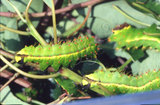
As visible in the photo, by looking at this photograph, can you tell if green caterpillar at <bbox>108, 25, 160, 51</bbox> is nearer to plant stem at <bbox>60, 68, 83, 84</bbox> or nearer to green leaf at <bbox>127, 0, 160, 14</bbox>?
green leaf at <bbox>127, 0, 160, 14</bbox>

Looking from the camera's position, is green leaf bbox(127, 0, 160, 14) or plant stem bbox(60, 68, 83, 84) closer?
plant stem bbox(60, 68, 83, 84)

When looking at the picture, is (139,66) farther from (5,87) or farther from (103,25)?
(5,87)

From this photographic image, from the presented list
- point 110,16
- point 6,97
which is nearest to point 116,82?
point 110,16

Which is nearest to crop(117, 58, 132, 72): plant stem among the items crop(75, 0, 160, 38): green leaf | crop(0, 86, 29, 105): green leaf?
crop(75, 0, 160, 38): green leaf

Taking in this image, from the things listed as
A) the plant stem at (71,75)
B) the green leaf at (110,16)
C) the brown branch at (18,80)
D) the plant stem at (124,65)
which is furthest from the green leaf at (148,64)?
the brown branch at (18,80)

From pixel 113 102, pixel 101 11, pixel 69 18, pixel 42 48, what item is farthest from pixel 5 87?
pixel 113 102
